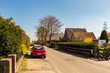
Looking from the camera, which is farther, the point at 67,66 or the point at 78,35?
the point at 78,35

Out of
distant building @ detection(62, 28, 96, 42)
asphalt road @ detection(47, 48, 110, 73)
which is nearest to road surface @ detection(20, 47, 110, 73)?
asphalt road @ detection(47, 48, 110, 73)

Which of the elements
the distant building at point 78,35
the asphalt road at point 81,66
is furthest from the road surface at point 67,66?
the distant building at point 78,35

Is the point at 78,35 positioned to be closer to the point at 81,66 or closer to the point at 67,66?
the point at 81,66

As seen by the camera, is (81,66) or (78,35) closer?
(81,66)

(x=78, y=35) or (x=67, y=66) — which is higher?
(x=78, y=35)

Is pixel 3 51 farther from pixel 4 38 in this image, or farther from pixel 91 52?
pixel 91 52

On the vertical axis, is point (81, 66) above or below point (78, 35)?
below

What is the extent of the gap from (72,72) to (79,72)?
43 cm

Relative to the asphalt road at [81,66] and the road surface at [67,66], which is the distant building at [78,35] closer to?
the asphalt road at [81,66]

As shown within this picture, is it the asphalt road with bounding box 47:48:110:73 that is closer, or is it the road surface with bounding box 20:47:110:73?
the road surface with bounding box 20:47:110:73

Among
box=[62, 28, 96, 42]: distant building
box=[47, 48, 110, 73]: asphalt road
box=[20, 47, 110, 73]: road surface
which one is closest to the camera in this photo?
box=[20, 47, 110, 73]: road surface

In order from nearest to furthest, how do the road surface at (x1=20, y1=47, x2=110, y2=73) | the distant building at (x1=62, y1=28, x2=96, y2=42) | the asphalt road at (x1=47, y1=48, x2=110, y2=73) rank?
the road surface at (x1=20, y1=47, x2=110, y2=73) → the asphalt road at (x1=47, y1=48, x2=110, y2=73) → the distant building at (x1=62, y1=28, x2=96, y2=42)

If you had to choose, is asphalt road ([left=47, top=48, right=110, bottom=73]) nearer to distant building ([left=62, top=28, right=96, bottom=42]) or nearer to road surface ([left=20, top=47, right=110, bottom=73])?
road surface ([left=20, top=47, right=110, bottom=73])

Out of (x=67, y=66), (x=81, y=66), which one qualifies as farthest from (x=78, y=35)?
(x=67, y=66)
